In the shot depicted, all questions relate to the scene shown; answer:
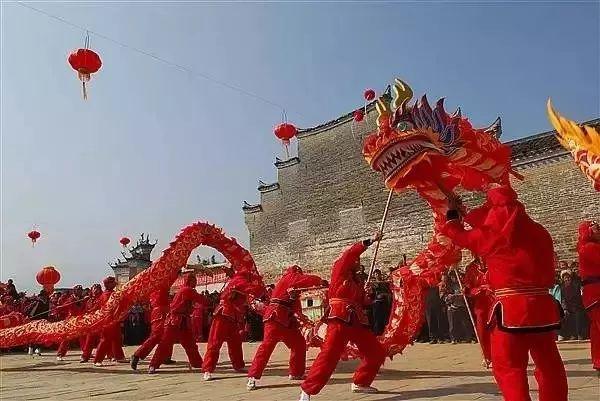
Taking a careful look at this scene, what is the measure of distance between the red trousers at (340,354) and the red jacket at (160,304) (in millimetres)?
4204

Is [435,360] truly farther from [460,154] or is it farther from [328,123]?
[328,123]

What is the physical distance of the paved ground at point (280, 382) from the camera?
5457 millimetres

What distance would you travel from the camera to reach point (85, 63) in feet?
27.4

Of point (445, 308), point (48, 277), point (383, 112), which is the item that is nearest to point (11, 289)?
point (48, 277)

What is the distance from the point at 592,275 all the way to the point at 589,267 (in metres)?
0.08

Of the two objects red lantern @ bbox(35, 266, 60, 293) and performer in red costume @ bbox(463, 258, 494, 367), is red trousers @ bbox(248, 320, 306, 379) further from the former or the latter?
red lantern @ bbox(35, 266, 60, 293)

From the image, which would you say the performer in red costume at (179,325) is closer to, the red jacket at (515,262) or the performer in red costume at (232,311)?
the performer in red costume at (232,311)

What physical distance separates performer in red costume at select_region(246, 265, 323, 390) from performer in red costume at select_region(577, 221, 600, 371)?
8.54ft

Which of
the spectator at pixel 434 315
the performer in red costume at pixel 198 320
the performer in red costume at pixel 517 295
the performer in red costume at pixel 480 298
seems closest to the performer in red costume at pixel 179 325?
the performer in red costume at pixel 480 298

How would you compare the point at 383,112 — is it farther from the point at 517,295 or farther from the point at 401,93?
the point at 517,295

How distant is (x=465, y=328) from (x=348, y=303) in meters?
7.03

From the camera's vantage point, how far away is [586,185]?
13.7 m

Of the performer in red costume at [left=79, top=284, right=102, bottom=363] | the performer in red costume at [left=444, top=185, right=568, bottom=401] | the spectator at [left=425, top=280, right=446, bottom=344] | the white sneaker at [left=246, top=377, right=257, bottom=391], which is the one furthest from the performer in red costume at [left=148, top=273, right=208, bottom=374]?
the spectator at [left=425, top=280, right=446, bottom=344]

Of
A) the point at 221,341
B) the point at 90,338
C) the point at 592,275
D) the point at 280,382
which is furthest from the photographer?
the point at 90,338
